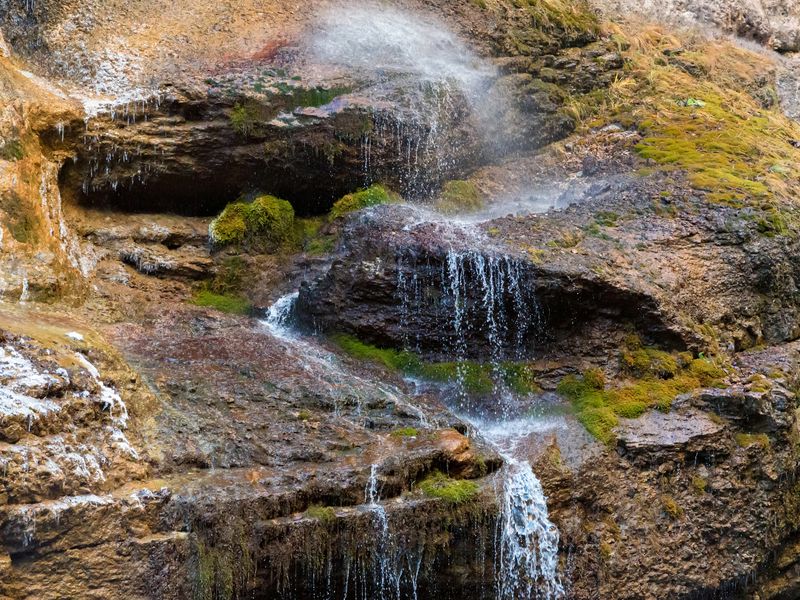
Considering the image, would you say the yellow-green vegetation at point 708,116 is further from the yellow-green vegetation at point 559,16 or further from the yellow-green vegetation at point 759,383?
the yellow-green vegetation at point 759,383

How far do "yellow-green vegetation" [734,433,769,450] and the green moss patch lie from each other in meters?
0.82

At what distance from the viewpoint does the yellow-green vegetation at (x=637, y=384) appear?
36.4 ft

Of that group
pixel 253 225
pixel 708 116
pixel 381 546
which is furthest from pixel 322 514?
pixel 708 116

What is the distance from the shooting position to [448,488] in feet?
30.0

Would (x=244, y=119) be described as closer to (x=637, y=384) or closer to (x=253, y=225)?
(x=253, y=225)

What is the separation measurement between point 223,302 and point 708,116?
988 cm

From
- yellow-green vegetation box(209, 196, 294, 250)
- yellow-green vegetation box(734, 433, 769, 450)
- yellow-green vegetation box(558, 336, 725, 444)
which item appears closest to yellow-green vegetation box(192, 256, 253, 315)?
yellow-green vegetation box(209, 196, 294, 250)

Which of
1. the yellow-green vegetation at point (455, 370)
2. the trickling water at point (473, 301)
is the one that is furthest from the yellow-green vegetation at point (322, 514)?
the trickling water at point (473, 301)

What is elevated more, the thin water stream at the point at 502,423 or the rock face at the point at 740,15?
the rock face at the point at 740,15

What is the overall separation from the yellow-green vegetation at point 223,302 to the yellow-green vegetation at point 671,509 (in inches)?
245

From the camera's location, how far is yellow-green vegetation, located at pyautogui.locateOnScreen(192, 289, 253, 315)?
1320 centimetres

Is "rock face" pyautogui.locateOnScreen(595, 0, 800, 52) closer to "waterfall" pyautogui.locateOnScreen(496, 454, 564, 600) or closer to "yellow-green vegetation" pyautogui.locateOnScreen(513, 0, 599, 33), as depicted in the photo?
"yellow-green vegetation" pyautogui.locateOnScreen(513, 0, 599, 33)

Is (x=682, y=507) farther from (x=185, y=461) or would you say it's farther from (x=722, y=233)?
(x=185, y=461)

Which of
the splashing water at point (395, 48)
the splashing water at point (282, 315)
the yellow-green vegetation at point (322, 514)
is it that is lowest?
the splashing water at point (282, 315)
